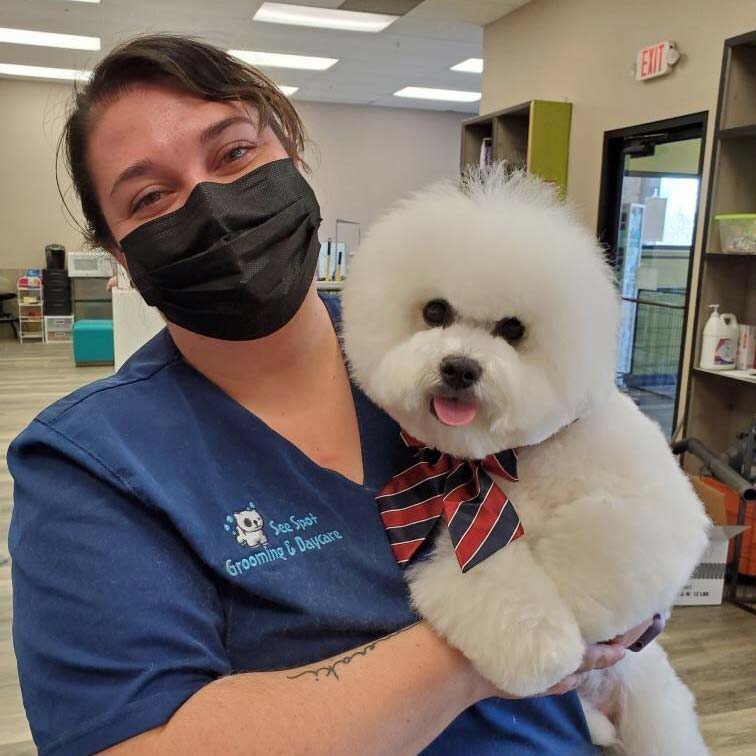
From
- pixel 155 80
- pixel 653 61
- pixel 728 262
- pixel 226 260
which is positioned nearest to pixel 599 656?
pixel 226 260

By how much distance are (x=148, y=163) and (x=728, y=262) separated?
2.94 meters

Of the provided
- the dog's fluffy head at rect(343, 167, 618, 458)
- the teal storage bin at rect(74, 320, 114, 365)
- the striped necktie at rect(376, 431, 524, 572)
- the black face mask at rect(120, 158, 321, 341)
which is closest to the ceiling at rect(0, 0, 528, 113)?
the teal storage bin at rect(74, 320, 114, 365)

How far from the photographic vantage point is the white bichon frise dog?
2.55 feet

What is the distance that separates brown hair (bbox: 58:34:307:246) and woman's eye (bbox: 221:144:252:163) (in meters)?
0.05

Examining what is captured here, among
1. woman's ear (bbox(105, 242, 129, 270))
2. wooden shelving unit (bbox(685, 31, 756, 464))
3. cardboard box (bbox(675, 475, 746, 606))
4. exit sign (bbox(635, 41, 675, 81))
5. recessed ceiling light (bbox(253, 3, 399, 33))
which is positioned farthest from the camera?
recessed ceiling light (bbox(253, 3, 399, 33))

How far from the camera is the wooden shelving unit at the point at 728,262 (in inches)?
117

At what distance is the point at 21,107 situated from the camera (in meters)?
9.32

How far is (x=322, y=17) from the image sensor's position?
5.74 meters

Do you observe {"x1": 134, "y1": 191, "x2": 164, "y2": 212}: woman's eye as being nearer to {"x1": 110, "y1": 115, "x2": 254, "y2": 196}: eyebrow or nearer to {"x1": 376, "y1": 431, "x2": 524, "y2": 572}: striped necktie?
{"x1": 110, "y1": 115, "x2": 254, "y2": 196}: eyebrow

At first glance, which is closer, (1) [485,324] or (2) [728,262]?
(1) [485,324]

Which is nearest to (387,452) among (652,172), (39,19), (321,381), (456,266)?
(321,381)

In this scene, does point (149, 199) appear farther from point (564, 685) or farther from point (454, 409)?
point (564, 685)

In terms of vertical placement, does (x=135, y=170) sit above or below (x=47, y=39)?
below

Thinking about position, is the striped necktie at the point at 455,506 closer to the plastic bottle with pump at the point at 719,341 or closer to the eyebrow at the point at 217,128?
the eyebrow at the point at 217,128
